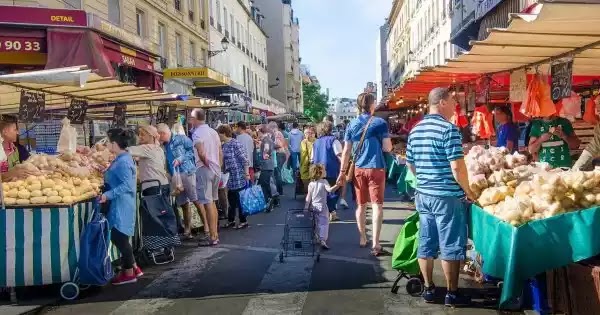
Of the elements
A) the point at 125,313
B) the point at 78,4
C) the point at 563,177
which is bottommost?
the point at 125,313

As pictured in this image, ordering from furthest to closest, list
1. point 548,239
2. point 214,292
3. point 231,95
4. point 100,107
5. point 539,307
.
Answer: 1. point 231,95
2. point 100,107
3. point 214,292
4. point 539,307
5. point 548,239

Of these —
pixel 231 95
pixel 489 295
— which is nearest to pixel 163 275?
pixel 489 295

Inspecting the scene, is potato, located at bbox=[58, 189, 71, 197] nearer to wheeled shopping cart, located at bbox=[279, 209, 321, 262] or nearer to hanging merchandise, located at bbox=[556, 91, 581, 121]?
wheeled shopping cart, located at bbox=[279, 209, 321, 262]

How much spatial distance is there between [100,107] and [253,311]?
7.01 meters

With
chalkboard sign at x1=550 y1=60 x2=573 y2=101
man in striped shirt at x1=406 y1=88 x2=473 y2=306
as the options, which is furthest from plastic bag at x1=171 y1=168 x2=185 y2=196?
chalkboard sign at x1=550 y1=60 x2=573 y2=101

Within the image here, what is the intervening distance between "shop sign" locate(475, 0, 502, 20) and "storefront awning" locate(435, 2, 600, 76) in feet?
37.5

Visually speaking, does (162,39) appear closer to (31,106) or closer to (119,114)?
(119,114)

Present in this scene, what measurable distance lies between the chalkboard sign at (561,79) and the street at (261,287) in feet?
7.99

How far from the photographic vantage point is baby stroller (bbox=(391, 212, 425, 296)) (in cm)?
550

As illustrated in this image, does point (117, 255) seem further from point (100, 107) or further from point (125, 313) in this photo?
point (100, 107)

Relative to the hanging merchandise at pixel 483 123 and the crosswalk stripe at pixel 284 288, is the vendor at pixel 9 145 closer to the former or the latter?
the crosswalk stripe at pixel 284 288

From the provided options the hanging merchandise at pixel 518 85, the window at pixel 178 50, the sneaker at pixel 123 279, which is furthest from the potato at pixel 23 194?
the window at pixel 178 50

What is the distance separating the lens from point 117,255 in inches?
263

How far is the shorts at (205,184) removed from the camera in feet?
27.3
